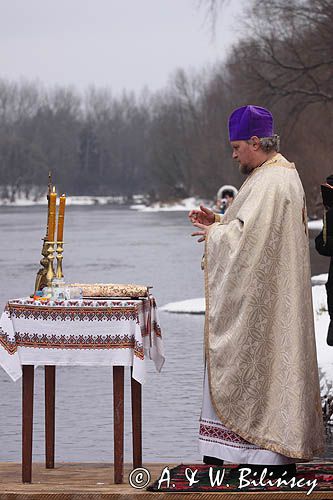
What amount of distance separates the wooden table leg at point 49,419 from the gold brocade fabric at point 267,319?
45.7 inches

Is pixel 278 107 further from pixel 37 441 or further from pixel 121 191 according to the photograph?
pixel 121 191

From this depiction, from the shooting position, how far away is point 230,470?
8039 mm

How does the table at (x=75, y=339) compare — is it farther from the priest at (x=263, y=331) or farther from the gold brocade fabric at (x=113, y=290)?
the priest at (x=263, y=331)

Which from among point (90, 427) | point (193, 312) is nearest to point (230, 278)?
point (90, 427)

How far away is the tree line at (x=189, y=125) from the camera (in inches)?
1369

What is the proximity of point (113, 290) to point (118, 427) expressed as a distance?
29.7 inches

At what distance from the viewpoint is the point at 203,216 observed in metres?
8.20

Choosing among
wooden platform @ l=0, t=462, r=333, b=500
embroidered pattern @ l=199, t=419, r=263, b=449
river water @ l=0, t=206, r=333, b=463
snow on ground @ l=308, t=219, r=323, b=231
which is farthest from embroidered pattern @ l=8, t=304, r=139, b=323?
snow on ground @ l=308, t=219, r=323, b=231

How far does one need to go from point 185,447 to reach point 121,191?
157 meters

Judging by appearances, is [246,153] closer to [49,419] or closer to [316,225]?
[49,419]

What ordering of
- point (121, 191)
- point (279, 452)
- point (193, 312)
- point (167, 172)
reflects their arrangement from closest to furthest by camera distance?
1. point (279, 452)
2. point (193, 312)
3. point (167, 172)
4. point (121, 191)

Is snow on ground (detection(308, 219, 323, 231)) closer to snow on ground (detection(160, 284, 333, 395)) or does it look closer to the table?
snow on ground (detection(160, 284, 333, 395))

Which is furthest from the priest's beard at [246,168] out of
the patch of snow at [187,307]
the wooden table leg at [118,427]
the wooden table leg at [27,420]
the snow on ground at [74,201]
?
the snow on ground at [74,201]

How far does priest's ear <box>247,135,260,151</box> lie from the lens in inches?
315
